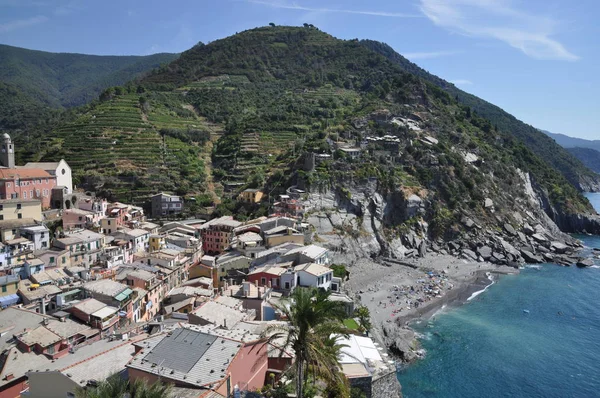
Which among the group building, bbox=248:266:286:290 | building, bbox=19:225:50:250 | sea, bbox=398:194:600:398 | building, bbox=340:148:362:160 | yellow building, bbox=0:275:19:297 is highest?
building, bbox=340:148:362:160

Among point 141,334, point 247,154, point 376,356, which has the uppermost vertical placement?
point 247,154

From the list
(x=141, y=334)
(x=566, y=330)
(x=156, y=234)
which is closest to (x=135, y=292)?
(x=141, y=334)

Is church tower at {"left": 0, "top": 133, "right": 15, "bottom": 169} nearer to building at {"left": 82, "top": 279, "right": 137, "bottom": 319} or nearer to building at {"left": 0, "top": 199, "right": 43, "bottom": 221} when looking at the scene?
building at {"left": 0, "top": 199, "right": 43, "bottom": 221}

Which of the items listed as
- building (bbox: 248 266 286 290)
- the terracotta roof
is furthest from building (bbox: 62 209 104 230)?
building (bbox: 248 266 286 290)

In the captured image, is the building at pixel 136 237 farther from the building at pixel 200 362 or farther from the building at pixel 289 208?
the building at pixel 200 362

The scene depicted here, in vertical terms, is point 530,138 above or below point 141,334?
above

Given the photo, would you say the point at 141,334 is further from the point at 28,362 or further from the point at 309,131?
the point at 309,131

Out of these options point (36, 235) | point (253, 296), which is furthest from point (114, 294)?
point (36, 235)

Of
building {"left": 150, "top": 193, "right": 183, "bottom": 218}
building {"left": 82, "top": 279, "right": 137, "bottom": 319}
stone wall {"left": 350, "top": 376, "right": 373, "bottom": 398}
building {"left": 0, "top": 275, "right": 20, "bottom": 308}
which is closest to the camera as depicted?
stone wall {"left": 350, "top": 376, "right": 373, "bottom": 398}
